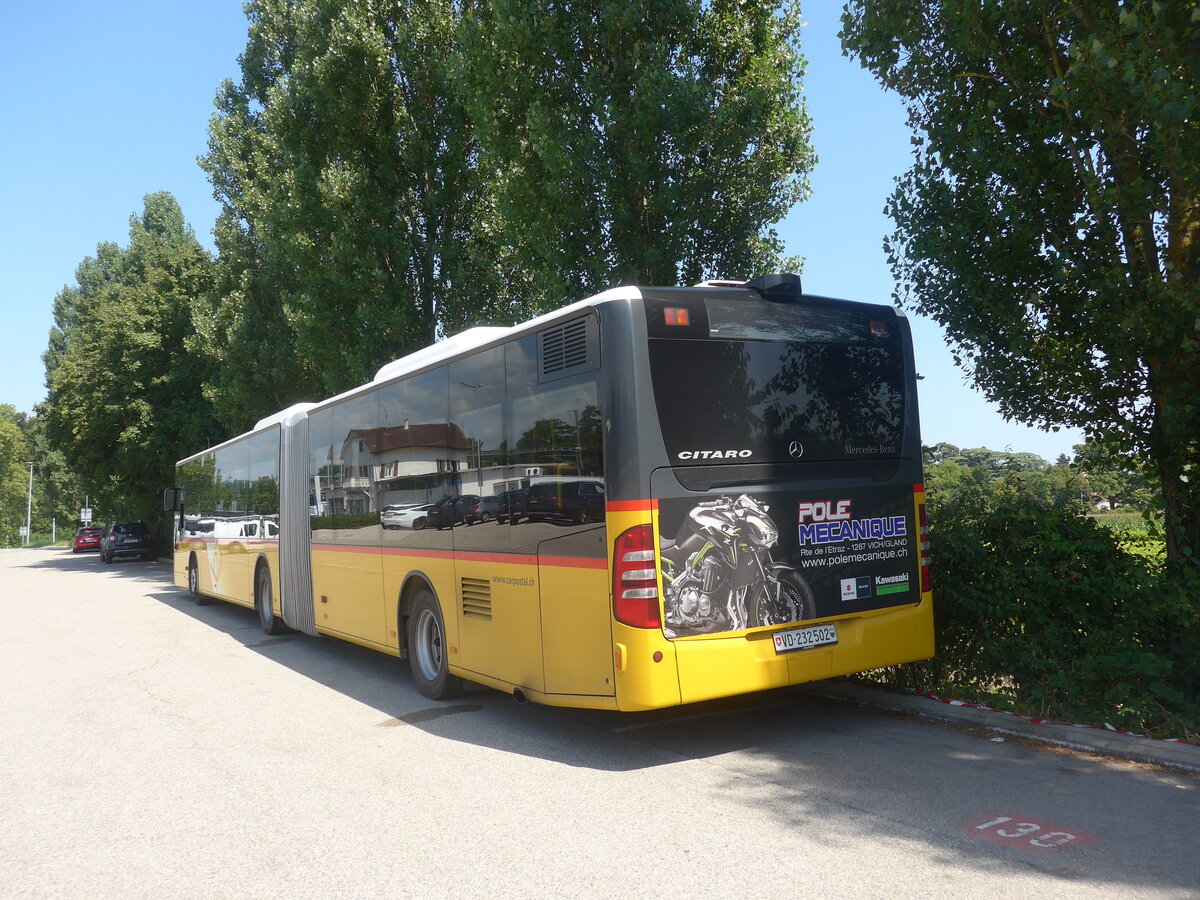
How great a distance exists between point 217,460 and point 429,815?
13955mm

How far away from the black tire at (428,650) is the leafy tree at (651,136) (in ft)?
20.8

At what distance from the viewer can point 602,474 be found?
19.6 feet

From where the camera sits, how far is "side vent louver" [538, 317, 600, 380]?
6.22 m

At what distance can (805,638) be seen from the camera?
6.35 m

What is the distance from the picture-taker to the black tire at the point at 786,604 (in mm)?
6188

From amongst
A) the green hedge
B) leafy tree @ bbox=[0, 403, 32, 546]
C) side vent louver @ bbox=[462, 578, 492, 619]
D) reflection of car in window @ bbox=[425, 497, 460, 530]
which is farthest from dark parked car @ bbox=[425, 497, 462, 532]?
leafy tree @ bbox=[0, 403, 32, 546]

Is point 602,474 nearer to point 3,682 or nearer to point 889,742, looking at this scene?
point 889,742

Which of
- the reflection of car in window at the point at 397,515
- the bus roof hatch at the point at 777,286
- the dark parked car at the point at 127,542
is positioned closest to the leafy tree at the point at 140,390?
the dark parked car at the point at 127,542

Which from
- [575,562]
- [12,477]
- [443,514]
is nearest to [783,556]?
[575,562]

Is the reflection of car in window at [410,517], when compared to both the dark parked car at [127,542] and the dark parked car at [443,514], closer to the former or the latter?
the dark parked car at [443,514]

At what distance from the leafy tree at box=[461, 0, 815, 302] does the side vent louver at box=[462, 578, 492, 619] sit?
682 cm

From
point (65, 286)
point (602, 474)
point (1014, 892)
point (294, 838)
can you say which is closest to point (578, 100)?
point (602, 474)

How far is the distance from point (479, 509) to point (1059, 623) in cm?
452

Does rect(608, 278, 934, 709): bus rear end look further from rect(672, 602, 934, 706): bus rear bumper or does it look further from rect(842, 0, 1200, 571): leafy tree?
rect(842, 0, 1200, 571): leafy tree
